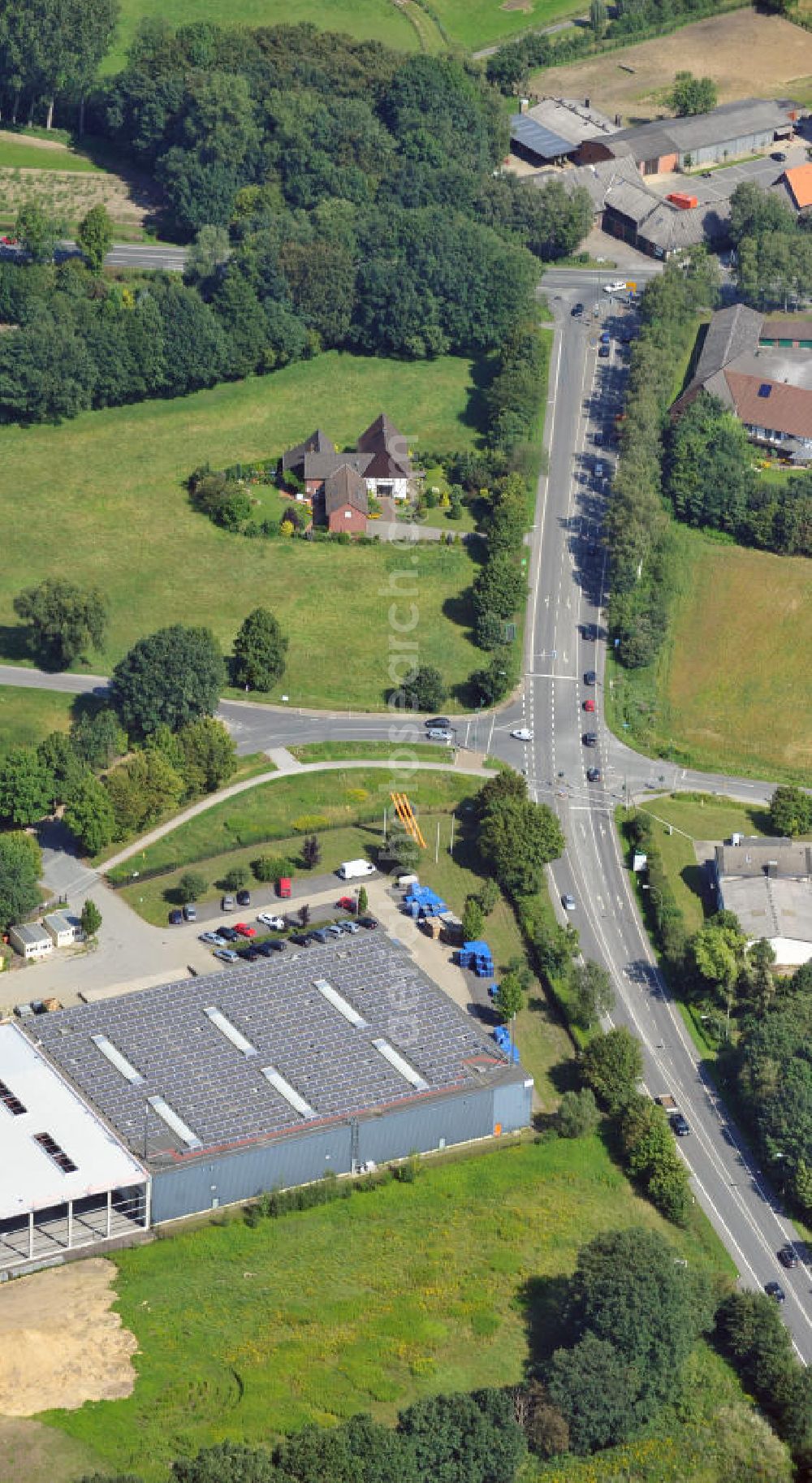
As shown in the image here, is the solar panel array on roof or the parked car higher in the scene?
the parked car

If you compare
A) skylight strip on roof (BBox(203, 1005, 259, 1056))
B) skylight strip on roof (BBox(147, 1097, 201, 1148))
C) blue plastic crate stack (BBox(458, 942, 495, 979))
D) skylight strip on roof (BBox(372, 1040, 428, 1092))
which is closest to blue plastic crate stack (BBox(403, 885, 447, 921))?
blue plastic crate stack (BBox(458, 942, 495, 979))

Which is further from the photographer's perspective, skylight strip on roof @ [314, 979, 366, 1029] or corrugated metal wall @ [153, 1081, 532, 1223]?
skylight strip on roof @ [314, 979, 366, 1029]

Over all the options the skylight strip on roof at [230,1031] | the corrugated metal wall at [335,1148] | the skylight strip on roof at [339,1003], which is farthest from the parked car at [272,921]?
the corrugated metal wall at [335,1148]

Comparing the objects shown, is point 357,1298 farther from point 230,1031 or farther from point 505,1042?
point 505,1042

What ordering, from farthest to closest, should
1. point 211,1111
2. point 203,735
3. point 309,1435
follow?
point 203,735, point 211,1111, point 309,1435

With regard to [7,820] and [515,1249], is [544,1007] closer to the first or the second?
[515,1249]

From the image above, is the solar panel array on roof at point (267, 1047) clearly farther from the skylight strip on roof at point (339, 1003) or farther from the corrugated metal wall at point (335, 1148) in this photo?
the corrugated metal wall at point (335, 1148)

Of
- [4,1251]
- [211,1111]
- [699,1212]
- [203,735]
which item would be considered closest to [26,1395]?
[4,1251]

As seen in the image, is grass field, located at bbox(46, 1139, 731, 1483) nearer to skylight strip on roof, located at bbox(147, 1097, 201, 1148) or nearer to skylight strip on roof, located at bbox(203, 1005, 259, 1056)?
skylight strip on roof, located at bbox(147, 1097, 201, 1148)
